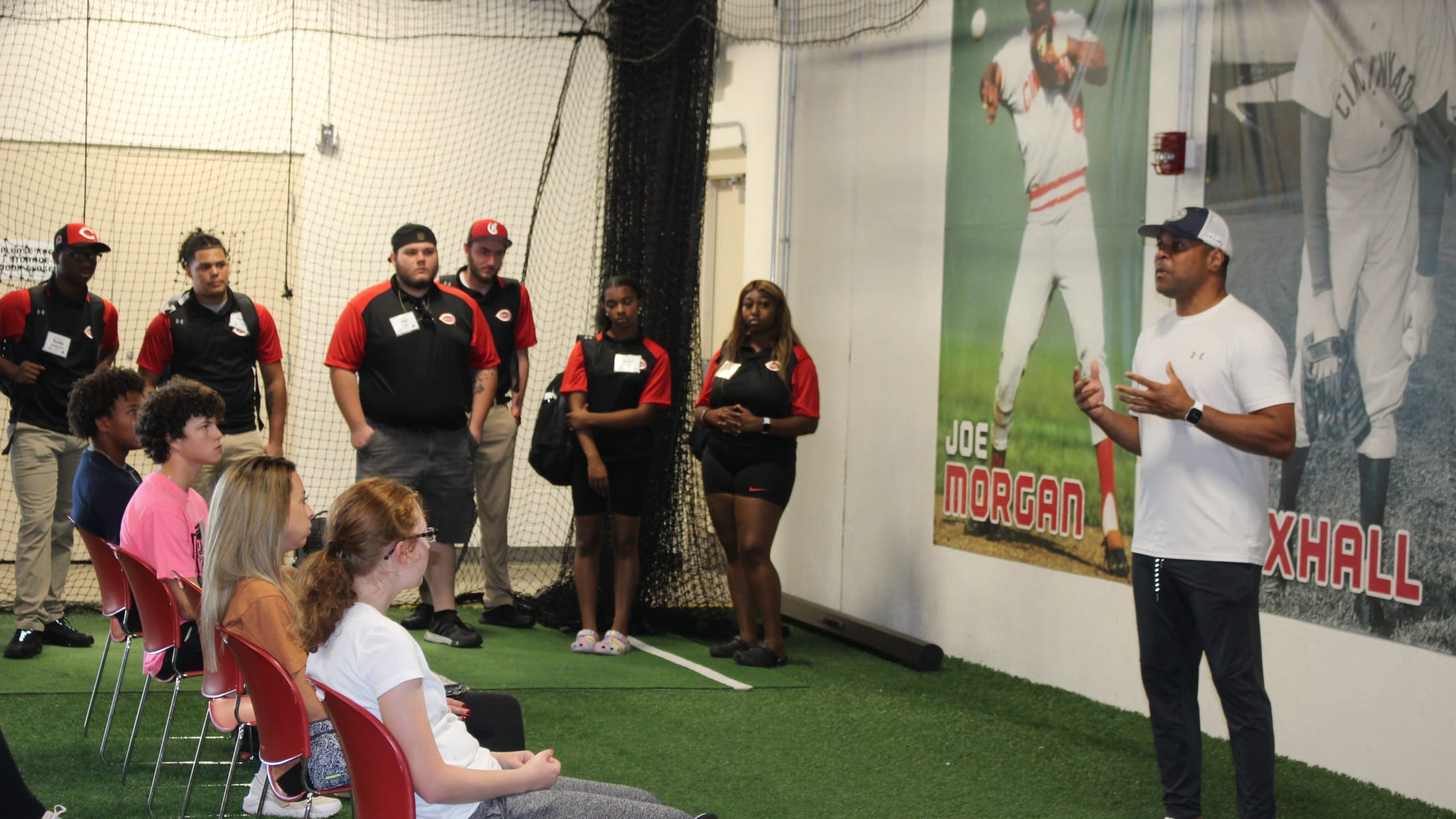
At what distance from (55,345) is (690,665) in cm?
289

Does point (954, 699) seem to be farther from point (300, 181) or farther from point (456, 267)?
point (300, 181)

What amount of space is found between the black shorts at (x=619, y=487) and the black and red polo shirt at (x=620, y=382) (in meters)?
0.04

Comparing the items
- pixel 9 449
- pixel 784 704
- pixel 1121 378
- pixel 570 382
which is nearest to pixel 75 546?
pixel 9 449

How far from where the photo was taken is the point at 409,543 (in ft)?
7.89

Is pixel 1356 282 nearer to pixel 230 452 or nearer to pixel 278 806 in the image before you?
pixel 278 806

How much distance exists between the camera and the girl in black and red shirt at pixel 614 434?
582 cm

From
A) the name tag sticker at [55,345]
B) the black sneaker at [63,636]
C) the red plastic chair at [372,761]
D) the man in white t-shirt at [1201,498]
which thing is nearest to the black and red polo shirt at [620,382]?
the name tag sticker at [55,345]

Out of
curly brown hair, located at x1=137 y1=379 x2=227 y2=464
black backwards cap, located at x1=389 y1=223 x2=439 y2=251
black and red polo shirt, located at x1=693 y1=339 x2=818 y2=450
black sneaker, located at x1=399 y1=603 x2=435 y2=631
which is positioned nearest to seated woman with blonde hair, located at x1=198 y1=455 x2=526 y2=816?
curly brown hair, located at x1=137 y1=379 x2=227 y2=464

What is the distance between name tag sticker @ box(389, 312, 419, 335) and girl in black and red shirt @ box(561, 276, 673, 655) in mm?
759

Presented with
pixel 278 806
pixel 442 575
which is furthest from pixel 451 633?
pixel 278 806

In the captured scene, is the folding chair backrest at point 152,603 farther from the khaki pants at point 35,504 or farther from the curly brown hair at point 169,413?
the khaki pants at point 35,504

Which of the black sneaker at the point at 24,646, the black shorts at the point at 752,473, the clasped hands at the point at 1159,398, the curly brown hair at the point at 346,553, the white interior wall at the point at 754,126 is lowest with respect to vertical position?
the black sneaker at the point at 24,646

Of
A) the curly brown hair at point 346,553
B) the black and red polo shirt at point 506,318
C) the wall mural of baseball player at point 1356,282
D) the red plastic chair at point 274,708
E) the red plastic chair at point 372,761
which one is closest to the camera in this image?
the red plastic chair at point 372,761

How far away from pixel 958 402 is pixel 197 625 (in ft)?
11.2
